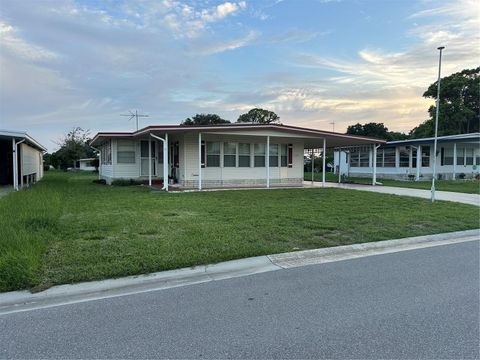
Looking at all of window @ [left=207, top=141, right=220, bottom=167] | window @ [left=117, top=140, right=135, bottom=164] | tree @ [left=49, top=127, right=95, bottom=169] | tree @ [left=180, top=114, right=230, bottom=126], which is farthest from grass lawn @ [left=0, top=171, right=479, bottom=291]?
tree @ [left=180, top=114, right=230, bottom=126]

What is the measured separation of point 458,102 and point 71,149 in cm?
5193

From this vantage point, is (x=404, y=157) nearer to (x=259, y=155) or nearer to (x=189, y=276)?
(x=259, y=155)

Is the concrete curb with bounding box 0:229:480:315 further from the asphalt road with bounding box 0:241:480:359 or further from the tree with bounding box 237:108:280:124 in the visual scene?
the tree with bounding box 237:108:280:124

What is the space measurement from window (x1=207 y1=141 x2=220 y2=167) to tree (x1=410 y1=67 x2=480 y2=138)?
33658mm

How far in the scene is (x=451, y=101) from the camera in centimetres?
4419

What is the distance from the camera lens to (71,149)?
185 ft

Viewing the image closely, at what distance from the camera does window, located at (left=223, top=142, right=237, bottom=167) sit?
62.5ft

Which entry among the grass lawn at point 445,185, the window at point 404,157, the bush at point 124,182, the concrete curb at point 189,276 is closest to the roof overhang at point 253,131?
the bush at point 124,182

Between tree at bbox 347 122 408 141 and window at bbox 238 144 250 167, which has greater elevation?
tree at bbox 347 122 408 141

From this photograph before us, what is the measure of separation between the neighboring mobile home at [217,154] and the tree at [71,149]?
38.1 metres

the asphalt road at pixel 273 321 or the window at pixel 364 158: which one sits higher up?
the window at pixel 364 158

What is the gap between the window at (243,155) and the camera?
63.6ft

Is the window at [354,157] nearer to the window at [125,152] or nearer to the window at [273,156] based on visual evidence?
the window at [273,156]

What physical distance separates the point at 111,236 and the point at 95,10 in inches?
375
